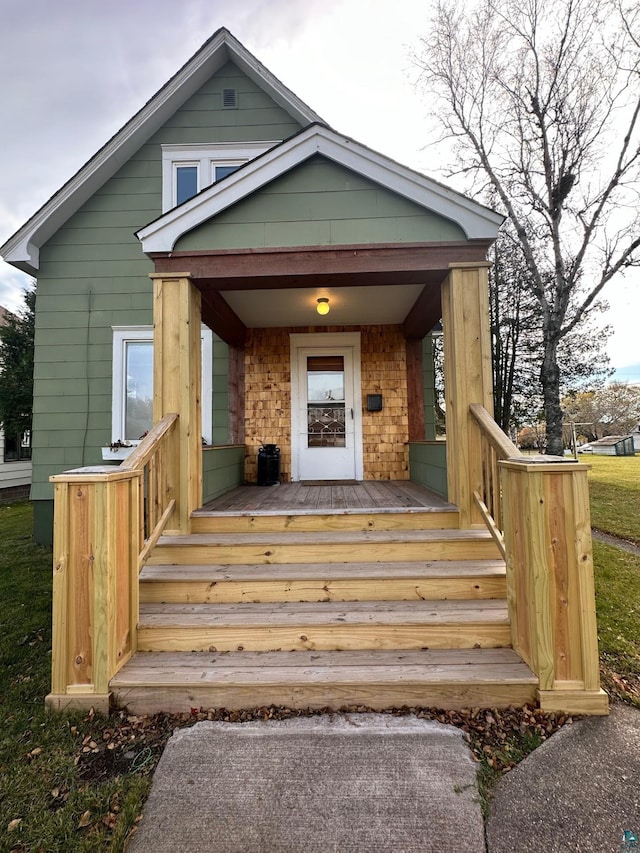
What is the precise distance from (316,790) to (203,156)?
671cm

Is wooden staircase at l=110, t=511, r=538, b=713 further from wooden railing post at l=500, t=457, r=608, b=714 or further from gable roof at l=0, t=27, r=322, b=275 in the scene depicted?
gable roof at l=0, t=27, r=322, b=275

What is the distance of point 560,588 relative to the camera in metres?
2.06

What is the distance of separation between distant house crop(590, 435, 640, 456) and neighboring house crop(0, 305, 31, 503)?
28992 mm

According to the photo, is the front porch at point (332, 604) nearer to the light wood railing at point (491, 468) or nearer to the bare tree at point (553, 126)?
the light wood railing at point (491, 468)

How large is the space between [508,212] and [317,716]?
388 inches

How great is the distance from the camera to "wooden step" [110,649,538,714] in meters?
2.05

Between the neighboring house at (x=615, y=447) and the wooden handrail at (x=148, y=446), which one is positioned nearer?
the wooden handrail at (x=148, y=446)

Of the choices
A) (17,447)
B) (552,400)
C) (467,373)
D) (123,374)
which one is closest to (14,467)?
(17,447)

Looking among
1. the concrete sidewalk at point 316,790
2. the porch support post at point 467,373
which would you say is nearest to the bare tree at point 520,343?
the porch support post at point 467,373

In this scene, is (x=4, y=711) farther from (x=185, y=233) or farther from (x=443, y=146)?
(x=443, y=146)

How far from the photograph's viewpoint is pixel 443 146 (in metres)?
Result: 9.08

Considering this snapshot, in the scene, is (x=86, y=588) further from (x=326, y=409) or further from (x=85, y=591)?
(x=326, y=409)

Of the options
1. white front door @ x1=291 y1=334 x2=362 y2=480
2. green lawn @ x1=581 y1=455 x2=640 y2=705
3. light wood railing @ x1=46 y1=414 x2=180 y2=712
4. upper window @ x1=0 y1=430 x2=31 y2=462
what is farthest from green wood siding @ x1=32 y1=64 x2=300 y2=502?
upper window @ x1=0 y1=430 x2=31 y2=462

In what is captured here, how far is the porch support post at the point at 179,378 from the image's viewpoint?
314 centimetres
